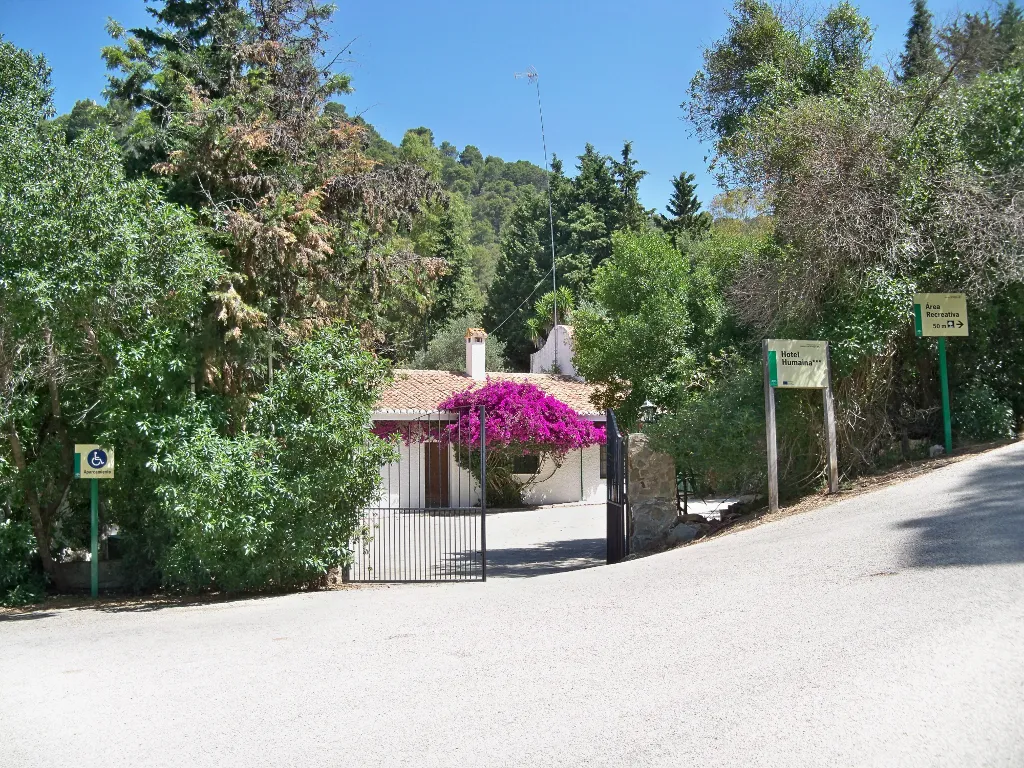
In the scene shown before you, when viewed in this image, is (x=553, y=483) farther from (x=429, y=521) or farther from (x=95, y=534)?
(x=95, y=534)

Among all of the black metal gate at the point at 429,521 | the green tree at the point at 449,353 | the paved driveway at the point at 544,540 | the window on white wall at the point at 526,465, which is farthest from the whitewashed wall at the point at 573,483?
the green tree at the point at 449,353

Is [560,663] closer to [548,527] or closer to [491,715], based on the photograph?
[491,715]

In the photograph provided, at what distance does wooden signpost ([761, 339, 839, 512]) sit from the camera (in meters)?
11.3

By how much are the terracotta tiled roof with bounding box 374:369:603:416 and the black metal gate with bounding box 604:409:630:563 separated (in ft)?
39.5

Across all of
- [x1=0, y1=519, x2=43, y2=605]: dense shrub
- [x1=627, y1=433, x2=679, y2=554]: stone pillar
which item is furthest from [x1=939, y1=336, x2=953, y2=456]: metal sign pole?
[x1=0, y1=519, x2=43, y2=605]: dense shrub

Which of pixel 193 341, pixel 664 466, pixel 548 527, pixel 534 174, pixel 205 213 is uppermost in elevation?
pixel 534 174

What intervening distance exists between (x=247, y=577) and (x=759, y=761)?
8.49 metres

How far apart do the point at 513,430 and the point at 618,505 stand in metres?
11.9

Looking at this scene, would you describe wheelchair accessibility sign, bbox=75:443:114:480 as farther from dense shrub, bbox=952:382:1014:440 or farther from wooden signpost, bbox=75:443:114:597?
dense shrub, bbox=952:382:1014:440

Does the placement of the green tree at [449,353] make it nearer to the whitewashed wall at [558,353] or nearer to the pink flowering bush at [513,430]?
the whitewashed wall at [558,353]

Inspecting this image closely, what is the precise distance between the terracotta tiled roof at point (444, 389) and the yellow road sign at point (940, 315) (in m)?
14.7

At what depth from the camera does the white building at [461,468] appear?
26.8 m

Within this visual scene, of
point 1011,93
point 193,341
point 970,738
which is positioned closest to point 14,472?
point 193,341

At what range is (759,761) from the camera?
15.0 ft
